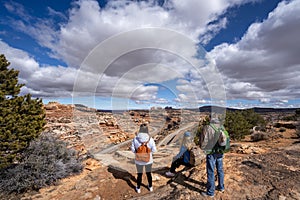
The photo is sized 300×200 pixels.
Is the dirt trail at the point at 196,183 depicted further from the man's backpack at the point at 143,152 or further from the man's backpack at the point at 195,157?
the man's backpack at the point at 143,152

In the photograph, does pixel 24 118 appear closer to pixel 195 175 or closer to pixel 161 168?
pixel 161 168

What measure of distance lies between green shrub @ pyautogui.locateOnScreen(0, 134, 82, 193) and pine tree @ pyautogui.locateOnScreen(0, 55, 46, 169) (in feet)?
1.16

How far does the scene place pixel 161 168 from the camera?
19.7 feet

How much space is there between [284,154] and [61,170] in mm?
8054

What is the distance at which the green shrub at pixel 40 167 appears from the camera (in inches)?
208

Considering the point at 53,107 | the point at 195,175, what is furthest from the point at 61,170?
the point at 53,107

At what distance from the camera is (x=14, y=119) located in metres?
6.49

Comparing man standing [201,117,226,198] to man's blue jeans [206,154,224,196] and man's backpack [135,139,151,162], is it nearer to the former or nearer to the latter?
man's blue jeans [206,154,224,196]

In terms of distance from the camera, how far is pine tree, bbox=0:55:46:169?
617 centimetres

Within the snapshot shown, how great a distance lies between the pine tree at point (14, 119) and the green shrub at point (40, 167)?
35 centimetres

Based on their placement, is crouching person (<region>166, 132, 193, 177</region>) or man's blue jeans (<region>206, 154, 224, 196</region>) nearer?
man's blue jeans (<region>206, 154, 224, 196</region>)

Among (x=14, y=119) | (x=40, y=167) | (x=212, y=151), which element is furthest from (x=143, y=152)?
(x=14, y=119)

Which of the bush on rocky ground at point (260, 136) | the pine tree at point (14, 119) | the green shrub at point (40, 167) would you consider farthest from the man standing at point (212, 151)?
the bush on rocky ground at point (260, 136)

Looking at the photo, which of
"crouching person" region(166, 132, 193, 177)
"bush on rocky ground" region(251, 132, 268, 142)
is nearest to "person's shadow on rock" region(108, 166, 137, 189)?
"crouching person" region(166, 132, 193, 177)
